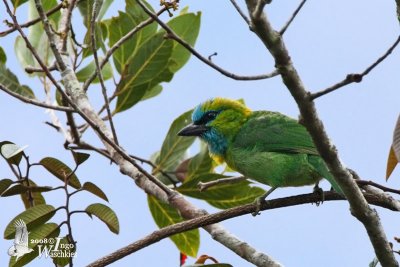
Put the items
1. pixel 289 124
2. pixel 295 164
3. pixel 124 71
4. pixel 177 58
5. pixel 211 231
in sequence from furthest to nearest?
pixel 177 58
pixel 124 71
pixel 289 124
pixel 295 164
pixel 211 231

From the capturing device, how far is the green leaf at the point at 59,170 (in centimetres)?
417

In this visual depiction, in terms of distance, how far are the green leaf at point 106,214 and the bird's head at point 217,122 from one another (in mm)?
1216

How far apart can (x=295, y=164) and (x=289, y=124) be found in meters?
0.45

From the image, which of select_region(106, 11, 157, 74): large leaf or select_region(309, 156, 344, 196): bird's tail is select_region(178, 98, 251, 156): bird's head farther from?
select_region(309, 156, 344, 196): bird's tail

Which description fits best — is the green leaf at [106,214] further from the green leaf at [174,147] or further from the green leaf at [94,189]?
the green leaf at [174,147]

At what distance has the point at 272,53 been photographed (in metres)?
2.67

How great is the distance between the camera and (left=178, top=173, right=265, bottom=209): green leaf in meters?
Result: 5.12

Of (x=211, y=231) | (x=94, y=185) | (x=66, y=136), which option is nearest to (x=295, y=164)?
(x=211, y=231)

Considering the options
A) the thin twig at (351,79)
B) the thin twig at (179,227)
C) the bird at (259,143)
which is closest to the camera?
the thin twig at (351,79)

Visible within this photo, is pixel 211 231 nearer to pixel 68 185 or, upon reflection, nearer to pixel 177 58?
pixel 68 185

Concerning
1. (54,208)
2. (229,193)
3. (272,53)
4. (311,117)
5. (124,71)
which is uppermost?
(124,71)

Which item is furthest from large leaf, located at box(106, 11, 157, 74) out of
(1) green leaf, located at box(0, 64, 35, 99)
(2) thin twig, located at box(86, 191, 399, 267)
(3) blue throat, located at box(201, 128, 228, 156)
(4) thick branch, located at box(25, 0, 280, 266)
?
(2) thin twig, located at box(86, 191, 399, 267)

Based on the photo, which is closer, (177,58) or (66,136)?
(66,136)

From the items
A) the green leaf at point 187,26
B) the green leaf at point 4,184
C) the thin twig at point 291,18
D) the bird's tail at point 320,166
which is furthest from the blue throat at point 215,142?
the thin twig at point 291,18
